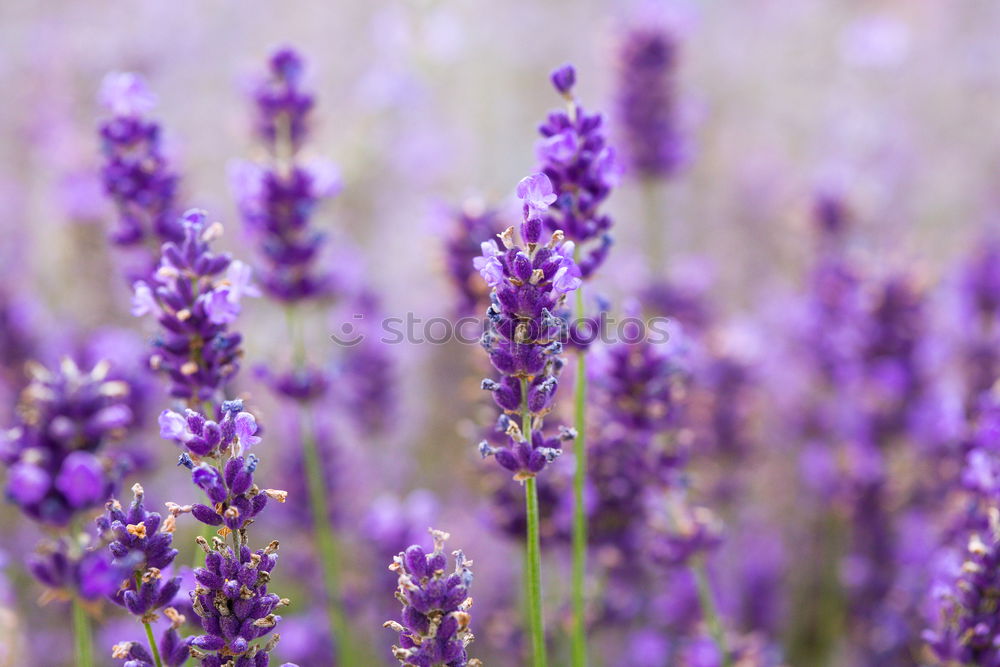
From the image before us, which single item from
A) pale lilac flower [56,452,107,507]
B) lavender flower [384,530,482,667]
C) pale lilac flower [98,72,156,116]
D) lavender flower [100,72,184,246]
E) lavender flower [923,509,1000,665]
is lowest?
lavender flower [923,509,1000,665]

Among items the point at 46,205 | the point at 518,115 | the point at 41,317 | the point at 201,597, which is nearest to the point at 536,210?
the point at 201,597

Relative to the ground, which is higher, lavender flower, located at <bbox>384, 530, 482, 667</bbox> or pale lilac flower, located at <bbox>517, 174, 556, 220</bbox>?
pale lilac flower, located at <bbox>517, 174, 556, 220</bbox>

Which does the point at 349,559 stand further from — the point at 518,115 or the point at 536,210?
the point at 518,115

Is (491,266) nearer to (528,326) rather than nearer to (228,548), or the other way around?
(528,326)

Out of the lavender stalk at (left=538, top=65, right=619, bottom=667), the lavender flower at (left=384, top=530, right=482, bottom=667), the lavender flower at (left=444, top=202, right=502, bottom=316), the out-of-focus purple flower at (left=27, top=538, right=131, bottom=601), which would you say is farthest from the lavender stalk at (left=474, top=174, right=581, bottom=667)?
the lavender flower at (left=444, top=202, right=502, bottom=316)

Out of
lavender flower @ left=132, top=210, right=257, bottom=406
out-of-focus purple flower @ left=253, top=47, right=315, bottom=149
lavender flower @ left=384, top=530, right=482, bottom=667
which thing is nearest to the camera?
lavender flower @ left=384, top=530, right=482, bottom=667

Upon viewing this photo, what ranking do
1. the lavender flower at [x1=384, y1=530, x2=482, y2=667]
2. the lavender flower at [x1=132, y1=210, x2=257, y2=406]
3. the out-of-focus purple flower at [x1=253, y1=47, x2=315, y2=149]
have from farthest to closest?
the out-of-focus purple flower at [x1=253, y1=47, x2=315, y2=149]
the lavender flower at [x1=132, y1=210, x2=257, y2=406]
the lavender flower at [x1=384, y1=530, x2=482, y2=667]

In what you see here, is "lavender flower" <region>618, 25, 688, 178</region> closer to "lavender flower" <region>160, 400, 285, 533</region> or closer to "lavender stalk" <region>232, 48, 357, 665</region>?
"lavender stalk" <region>232, 48, 357, 665</region>
